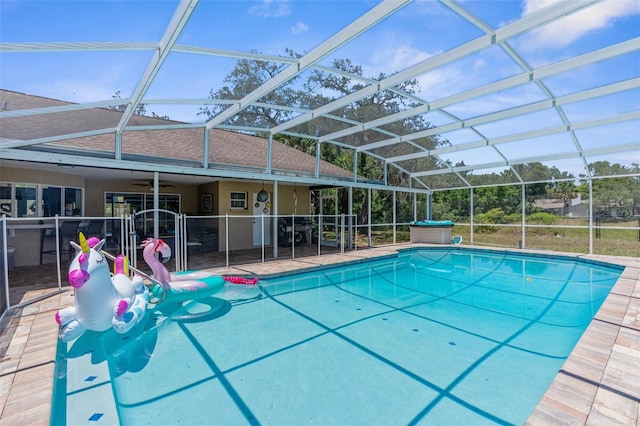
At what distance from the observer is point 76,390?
3246 mm

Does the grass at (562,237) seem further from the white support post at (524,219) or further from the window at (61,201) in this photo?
the window at (61,201)

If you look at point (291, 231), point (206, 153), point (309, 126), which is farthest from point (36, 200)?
point (291, 231)

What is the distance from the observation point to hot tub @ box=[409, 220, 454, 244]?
14055 millimetres

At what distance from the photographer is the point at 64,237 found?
25.0ft

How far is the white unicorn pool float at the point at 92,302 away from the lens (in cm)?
400

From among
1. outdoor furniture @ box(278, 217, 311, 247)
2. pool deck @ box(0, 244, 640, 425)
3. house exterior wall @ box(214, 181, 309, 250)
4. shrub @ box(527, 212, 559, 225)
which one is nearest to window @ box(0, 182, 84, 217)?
pool deck @ box(0, 244, 640, 425)

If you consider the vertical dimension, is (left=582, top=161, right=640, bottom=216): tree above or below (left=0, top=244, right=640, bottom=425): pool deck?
above

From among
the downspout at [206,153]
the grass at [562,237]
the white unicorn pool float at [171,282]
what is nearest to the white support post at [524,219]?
the grass at [562,237]

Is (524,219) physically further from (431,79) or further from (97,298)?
(97,298)

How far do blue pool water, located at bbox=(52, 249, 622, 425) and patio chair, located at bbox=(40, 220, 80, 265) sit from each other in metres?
3.58

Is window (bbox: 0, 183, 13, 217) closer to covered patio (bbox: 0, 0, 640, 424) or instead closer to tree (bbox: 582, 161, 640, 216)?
covered patio (bbox: 0, 0, 640, 424)

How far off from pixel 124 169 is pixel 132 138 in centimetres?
134

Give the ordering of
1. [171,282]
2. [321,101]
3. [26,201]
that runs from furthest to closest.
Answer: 1. [26,201]
2. [321,101]
3. [171,282]

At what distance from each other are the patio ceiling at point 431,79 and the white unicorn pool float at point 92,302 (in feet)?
8.51
